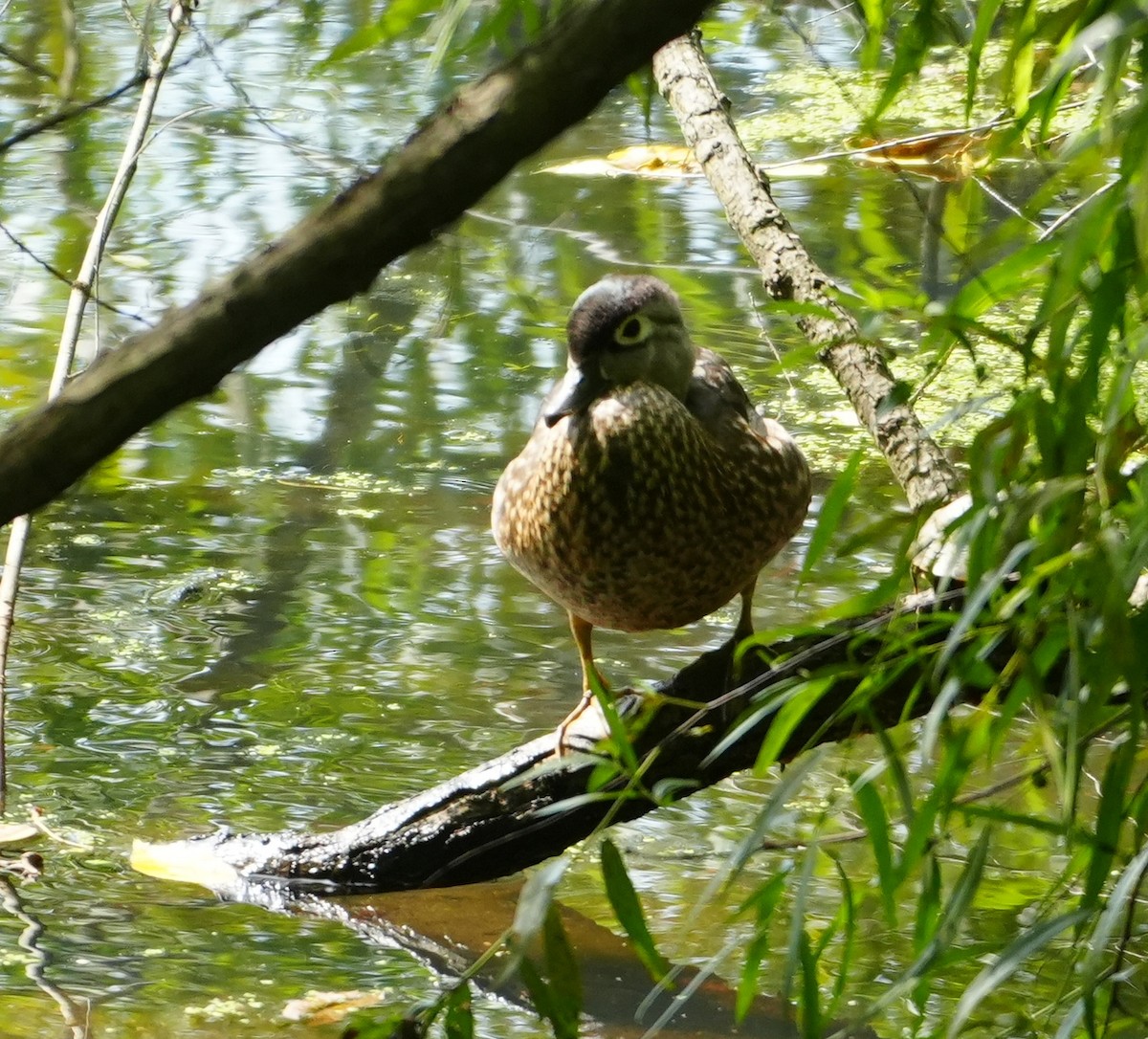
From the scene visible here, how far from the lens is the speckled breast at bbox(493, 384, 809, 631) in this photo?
2797 millimetres

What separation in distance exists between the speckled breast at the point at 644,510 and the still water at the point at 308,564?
24cm

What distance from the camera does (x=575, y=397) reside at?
2.88 metres

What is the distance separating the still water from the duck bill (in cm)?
14

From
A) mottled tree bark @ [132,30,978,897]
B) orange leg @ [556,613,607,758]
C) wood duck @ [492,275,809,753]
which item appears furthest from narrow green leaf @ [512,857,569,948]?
wood duck @ [492,275,809,753]

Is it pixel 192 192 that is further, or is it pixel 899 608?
pixel 192 192

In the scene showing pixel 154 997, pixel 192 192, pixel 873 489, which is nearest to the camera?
pixel 154 997

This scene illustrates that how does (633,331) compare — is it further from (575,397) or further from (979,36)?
(979,36)

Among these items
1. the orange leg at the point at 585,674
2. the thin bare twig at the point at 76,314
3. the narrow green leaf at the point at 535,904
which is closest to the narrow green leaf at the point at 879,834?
the narrow green leaf at the point at 535,904

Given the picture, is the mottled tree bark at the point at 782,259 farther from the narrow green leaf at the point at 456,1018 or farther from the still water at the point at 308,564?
the narrow green leaf at the point at 456,1018

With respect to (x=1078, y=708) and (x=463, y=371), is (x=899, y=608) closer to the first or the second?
(x=1078, y=708)

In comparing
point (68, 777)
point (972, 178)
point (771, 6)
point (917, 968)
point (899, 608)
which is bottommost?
point (68, 777)

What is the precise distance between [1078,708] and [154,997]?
198 cm

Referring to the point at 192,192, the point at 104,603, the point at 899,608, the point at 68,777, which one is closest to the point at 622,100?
the point at 192,192

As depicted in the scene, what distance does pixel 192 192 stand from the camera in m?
7.70
